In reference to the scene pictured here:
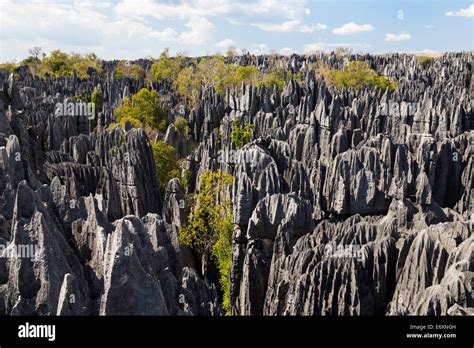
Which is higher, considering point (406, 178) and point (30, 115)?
point (30, 115)

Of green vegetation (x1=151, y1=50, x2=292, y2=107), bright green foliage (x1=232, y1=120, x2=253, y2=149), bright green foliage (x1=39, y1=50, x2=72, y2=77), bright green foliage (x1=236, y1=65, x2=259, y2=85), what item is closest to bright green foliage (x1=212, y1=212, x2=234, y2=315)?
bright green foliage (x1=232, y1=120, x2=253, y2=149)

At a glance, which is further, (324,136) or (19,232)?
(324,136)

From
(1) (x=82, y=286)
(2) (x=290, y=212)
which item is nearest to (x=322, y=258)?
(2) (x=290, y=212)

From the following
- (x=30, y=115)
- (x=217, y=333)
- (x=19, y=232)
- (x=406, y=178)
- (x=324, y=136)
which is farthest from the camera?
(x=30, y=115)

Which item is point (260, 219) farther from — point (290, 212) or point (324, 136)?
point (324, 136)

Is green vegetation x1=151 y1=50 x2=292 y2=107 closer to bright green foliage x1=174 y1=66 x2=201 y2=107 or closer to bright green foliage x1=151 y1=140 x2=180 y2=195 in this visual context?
bright green foliage x1=174 y1=66 x2=201 y2=107

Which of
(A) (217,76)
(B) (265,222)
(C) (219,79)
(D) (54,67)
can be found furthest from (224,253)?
(D) (54,67)

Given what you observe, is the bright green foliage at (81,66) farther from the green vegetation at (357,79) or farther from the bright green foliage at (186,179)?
the bright green foliage at (186,179)
